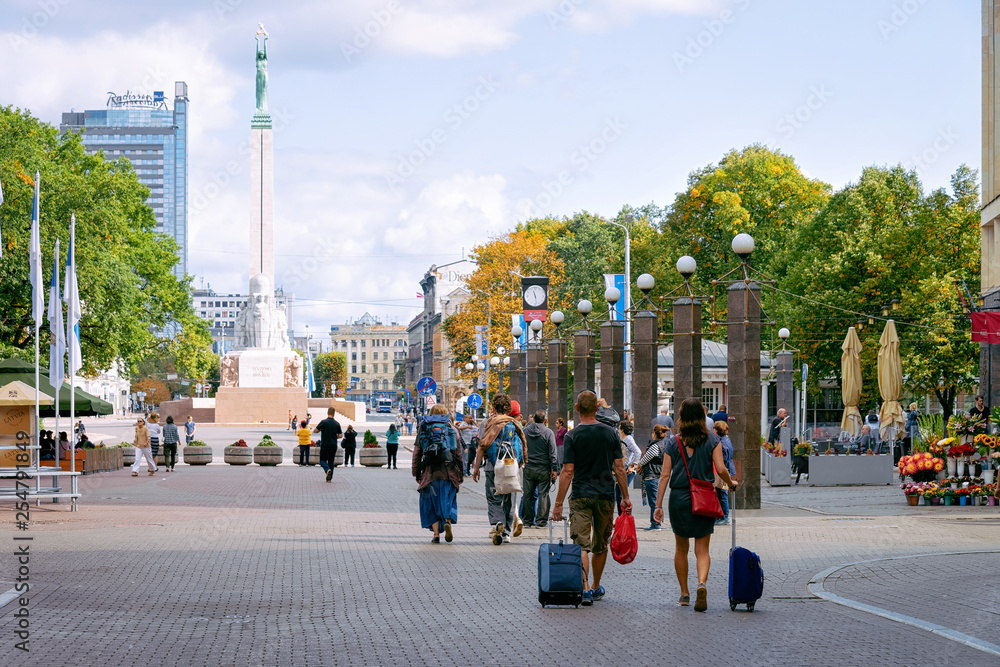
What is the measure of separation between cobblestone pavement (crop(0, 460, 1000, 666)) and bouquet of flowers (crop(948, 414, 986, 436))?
1651 millimetres

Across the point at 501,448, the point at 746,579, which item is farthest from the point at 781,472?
the point at 746,579

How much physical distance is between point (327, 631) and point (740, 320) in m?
13.2

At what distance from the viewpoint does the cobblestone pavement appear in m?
8.21

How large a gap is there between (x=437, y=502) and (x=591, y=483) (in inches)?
206

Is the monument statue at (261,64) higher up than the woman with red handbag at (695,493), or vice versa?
the monument statue at (261,64)

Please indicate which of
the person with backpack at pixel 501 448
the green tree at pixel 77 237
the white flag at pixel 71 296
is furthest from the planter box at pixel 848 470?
the green tree at pixel 77 237

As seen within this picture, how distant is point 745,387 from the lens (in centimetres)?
2066

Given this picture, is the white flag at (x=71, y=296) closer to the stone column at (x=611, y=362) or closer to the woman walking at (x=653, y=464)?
the woman walking at (x=653, y=464)

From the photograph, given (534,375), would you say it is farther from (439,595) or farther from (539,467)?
(439,595)

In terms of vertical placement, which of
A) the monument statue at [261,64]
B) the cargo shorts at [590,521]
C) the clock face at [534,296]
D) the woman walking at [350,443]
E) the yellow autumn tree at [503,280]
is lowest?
the woman walking at [350,443]

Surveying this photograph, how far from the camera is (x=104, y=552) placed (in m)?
13.9

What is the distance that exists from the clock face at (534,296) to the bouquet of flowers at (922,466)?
57.3 feet

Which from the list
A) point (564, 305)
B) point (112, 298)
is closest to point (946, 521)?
point (112, 298)

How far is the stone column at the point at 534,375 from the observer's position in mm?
38156
